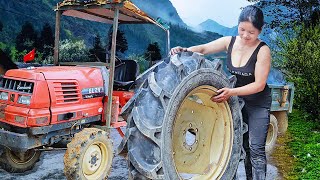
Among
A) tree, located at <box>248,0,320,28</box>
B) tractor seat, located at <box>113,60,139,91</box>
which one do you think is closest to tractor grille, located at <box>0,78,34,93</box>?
tractor seat, located at <box>113,60,139,91</box>

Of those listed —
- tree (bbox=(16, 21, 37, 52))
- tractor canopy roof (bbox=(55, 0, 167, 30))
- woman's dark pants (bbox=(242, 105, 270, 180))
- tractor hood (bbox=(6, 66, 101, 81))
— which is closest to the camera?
woman's dark pants (bbox=(242, 105, 270, 180))

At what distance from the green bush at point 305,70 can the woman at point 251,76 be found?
591 centimetres

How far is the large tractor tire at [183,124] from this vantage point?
2316mm

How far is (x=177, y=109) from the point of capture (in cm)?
243

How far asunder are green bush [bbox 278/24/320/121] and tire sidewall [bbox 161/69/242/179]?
615cm

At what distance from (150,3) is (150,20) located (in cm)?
4333

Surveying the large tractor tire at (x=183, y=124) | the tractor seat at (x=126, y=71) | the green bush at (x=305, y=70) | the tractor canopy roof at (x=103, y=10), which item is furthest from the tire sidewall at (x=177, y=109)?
the green bush at (x=305, y=70)

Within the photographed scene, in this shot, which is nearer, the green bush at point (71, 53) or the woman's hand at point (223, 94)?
the woman's hand at point (223, 94)

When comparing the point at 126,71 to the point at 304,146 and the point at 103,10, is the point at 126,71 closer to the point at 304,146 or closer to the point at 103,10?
the point at 103,10

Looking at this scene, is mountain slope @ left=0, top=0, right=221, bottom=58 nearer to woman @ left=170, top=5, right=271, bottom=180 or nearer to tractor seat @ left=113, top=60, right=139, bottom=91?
tractor seat @ left=113, top=60, right=139, bottom=91

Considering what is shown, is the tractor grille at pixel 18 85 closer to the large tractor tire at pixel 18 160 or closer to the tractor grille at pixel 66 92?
the tractor grille at pixel 66 92

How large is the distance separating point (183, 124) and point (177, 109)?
443 millimetres

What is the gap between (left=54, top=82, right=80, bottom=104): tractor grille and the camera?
14.9ft

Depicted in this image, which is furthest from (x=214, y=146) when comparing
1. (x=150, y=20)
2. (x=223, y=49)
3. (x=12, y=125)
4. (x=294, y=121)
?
(x=294, y=121)
